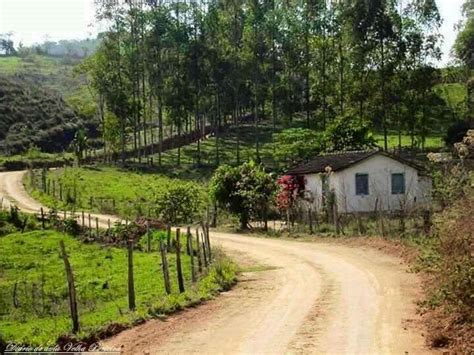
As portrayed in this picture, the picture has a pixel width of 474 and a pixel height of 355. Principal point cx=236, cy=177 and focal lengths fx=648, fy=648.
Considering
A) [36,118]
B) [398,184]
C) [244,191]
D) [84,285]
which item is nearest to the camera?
[84,285]

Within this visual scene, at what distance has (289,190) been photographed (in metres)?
36.8

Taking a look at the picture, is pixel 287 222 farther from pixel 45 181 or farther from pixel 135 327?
pixel 45 181

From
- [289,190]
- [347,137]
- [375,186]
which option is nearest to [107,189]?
[289,190]

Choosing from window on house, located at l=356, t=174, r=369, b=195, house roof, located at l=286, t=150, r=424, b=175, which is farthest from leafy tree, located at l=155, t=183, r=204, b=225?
window on house, located at l=356, t=174, r=369, b=195

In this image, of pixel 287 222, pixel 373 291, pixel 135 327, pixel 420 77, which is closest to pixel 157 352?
pixel 135 327

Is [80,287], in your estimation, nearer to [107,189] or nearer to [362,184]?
[362,184]

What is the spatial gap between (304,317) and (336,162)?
24197 millimetres

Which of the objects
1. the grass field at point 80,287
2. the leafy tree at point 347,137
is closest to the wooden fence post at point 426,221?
the grass field at point 80,287

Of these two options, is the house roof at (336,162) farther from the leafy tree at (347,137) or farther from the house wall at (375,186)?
the leafy tree at (347,137)

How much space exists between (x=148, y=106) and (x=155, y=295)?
57.2m

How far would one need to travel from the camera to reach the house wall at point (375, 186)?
3550 cm

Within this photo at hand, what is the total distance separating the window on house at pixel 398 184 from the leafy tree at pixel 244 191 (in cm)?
684

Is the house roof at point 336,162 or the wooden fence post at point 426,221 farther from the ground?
the house roof at point 336,162

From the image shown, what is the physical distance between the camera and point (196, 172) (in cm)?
5616
